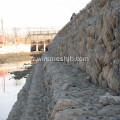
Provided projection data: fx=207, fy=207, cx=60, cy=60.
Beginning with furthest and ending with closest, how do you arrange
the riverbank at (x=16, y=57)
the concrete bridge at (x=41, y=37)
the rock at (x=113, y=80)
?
the concrete bridge at (x=41, y=37) → the riverbank at (x=16, y=57) → the rock at (x=113, y=80)

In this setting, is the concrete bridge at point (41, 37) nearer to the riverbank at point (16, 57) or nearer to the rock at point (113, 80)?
the riverbank at point (16, 57)

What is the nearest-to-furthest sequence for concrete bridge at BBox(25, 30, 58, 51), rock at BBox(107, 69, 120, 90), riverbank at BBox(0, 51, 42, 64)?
rock at BBox(107, 69, 120, 90), riverbank at BBox(0, 51, 42, 64), concrete bridge at BBox(25, 30, 58, 51)

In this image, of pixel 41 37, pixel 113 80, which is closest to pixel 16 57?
pixel 41 37

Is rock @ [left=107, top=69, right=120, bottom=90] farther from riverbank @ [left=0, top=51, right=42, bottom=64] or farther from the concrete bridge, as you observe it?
the concrete bridge

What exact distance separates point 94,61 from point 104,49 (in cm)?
48

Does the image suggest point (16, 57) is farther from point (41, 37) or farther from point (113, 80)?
point (113, 80)

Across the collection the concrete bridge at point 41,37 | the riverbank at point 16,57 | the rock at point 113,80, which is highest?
the concrete bridge at point 41,37

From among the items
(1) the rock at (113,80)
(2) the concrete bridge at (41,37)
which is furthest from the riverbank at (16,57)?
(1) the rock at (113,80)

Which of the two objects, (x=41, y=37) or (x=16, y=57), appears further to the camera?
(x=41, y=37)

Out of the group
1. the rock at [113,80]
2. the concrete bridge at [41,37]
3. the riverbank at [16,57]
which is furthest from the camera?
the concrete bridge at [41,37]

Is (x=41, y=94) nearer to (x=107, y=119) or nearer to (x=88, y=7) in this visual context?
(x=88, y=7)

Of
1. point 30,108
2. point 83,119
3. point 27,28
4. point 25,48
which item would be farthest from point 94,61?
point 27,28

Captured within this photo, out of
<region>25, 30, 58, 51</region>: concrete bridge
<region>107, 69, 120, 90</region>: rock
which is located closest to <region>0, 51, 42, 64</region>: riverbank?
<region>25, 30, 58, 51</region>: concrete bridge

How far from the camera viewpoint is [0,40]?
41.7 meters
